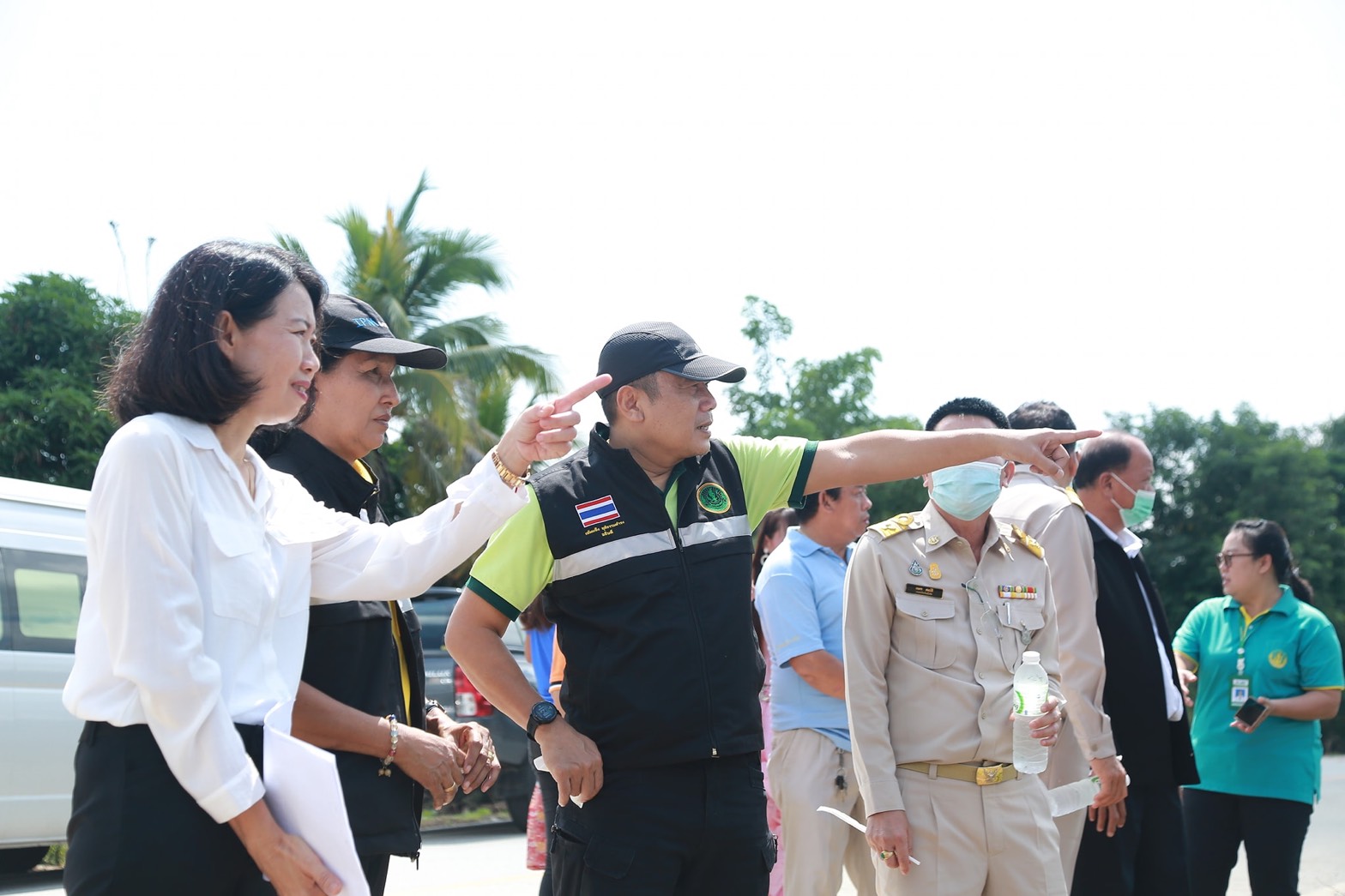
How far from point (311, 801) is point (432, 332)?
19872mm

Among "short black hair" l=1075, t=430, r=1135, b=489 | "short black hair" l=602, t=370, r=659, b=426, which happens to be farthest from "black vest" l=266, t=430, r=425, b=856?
"short black hair" l=1075, t=430, r=1135, b=489

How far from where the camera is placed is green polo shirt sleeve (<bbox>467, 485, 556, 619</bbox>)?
3396mm

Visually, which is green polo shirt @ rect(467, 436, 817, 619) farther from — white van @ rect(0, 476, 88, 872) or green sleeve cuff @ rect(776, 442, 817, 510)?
white van @ rect(0, 476, 88, 872)

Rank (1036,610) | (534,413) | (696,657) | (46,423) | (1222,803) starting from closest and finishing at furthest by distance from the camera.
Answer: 1. (534,413)
2. (696,657)
3. (1036,610)
4. (1222,803)
5. (46,423)

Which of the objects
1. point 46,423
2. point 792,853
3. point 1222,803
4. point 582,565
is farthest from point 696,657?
point 46,423

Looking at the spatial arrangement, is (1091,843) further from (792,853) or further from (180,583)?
(180,583)

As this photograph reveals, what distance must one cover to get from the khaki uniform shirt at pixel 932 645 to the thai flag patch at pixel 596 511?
1149mm

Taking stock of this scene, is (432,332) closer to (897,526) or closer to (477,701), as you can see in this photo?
(477,701)

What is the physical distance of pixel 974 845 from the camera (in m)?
3.96

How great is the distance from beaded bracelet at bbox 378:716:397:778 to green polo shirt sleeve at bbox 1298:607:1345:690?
5349mm

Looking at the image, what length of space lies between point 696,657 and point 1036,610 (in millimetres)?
1639

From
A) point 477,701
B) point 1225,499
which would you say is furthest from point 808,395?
point 477,701

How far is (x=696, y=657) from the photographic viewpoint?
3.24m

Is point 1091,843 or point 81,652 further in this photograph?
point 1091,843
